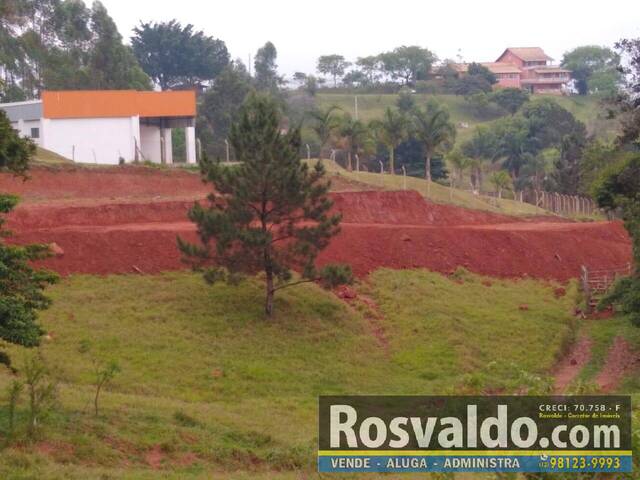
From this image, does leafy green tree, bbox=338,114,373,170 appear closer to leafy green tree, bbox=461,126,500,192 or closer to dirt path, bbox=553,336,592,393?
leafy green tree, bbox=461,126,500,192

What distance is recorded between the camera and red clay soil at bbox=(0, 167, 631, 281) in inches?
1089

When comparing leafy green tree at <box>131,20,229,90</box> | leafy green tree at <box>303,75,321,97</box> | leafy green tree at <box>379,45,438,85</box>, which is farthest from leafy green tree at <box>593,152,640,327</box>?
leafy green tree at <box>379,45,438,85</box>

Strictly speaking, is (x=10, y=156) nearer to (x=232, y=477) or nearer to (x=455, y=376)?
(x=232, y=477)

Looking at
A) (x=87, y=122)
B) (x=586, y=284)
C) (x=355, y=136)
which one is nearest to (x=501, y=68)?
(x=355, y=136)

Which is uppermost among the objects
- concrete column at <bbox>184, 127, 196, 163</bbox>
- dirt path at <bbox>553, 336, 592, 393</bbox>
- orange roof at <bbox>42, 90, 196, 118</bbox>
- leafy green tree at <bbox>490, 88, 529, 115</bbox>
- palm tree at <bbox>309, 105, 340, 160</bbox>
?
leafy green tree at <bbox>490, 88, 529, 115</bbox>

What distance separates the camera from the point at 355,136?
173 feet

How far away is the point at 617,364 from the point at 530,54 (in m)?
105

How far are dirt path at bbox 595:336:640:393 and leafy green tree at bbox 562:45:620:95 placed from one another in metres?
85.2

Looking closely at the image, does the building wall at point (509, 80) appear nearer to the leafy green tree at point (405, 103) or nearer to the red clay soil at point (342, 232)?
the leafy green tree at point (405, 103)

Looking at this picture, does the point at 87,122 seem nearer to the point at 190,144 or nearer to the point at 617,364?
the point at 190,144

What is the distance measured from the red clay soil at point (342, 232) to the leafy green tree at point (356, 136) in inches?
542

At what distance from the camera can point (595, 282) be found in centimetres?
3100

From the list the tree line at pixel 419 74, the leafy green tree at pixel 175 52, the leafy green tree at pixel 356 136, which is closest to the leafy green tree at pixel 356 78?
the tree line at pixel 419 74

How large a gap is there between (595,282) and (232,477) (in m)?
19.3
